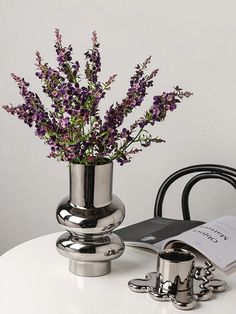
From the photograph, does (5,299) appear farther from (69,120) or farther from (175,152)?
(175,152)

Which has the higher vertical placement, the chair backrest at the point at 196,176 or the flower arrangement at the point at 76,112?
the flower arrangement at the point at 76,112

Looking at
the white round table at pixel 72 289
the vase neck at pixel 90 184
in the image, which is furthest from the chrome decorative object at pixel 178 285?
the vase neck at pixel 90 184

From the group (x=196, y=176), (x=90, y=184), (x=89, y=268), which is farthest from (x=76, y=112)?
(x=196, y=176)

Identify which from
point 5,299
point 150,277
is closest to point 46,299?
point 5,299

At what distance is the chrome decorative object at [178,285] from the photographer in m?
1.36

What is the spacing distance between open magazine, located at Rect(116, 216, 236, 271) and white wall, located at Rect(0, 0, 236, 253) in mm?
435

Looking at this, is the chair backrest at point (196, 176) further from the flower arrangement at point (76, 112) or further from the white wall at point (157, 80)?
the flower arrangement at point (76, 112)

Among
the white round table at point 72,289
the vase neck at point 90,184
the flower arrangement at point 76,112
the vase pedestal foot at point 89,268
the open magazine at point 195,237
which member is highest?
the flower arrangement at point 76,112

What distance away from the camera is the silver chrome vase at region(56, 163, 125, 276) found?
4.79 feet

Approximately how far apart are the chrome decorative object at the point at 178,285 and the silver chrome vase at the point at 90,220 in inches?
4.3

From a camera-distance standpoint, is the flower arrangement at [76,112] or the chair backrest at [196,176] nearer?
the flower arrangement at [76,112]

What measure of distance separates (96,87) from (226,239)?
1.72ft

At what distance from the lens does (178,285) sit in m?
1.37

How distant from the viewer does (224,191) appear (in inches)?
87.0
